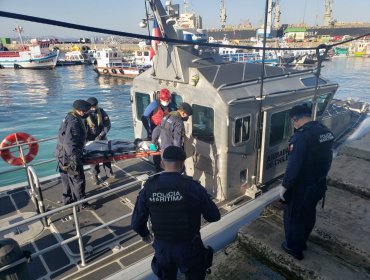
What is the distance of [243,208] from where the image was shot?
202 inches

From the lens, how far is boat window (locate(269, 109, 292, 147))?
19.1ft

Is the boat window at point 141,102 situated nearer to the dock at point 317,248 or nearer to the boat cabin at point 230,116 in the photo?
the boat cabin at point 230,116

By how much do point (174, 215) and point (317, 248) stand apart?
1854 millimetres

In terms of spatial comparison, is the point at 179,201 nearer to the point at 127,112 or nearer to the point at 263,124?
the point at 263,124

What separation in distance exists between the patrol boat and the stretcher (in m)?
0.57

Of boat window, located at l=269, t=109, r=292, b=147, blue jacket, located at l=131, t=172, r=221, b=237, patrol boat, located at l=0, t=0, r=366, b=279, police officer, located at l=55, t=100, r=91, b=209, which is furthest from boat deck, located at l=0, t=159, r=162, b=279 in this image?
boat window, located at l=269, t=109, r=292, b=147

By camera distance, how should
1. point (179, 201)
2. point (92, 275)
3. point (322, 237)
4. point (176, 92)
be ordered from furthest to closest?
point (176, 92)
point (92, 275)
point (322, 237)
point (179, 201)

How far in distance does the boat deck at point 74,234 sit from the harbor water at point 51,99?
6.29m

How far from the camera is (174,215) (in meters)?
2.41

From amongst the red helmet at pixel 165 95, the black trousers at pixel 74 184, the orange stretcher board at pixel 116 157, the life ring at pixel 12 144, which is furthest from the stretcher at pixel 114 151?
the life ring at pixel 12 144

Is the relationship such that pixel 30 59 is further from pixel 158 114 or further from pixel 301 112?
pixel 301 112

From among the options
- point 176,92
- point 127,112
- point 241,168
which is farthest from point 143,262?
point 127,112

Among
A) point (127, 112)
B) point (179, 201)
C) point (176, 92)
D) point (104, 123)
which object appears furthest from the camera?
point (127, 112)

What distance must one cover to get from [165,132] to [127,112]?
1865 cm
